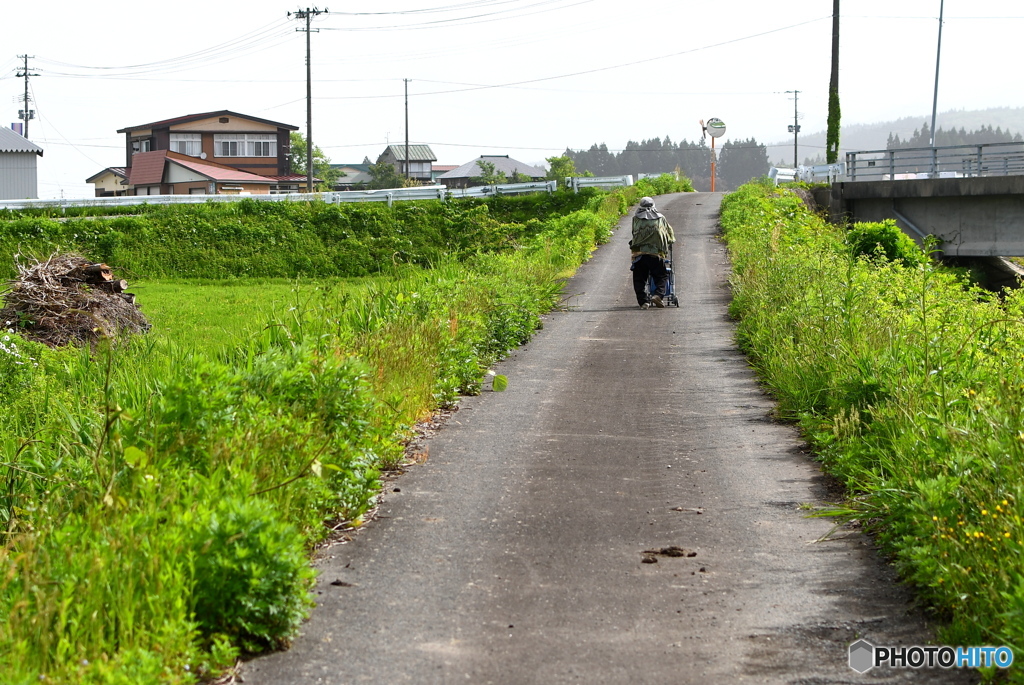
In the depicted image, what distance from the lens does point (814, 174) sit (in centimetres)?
3966

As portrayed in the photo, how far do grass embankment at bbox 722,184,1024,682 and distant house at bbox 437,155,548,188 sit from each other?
3412 inches

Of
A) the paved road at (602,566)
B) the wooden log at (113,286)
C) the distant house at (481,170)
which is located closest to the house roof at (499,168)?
the distant house at (481,170)

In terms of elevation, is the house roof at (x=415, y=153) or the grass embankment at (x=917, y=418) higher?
the house roof at (x=415, y=153)

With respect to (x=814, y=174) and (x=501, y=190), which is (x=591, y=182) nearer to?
(x=501, y=190)

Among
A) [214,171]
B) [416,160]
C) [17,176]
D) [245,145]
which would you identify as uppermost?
[416,160]

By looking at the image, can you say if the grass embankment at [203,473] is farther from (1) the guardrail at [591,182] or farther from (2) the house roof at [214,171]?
(2) the house roof at [214,171]

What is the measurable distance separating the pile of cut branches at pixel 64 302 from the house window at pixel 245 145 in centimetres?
5445

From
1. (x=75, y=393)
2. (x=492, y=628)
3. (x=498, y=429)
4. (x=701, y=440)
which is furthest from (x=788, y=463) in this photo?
(x=75, y=393)

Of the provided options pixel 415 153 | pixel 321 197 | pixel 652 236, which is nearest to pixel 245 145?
pixel 321 197

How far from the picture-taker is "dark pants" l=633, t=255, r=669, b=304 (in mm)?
16562

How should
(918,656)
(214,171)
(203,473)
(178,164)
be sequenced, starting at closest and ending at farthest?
(918,656), (203,473), (178,164), (214,171)

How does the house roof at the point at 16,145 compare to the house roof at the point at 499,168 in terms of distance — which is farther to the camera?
the house roof at the point at 499,168

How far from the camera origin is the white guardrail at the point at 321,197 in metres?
36.6

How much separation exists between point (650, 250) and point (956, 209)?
63.3ft
